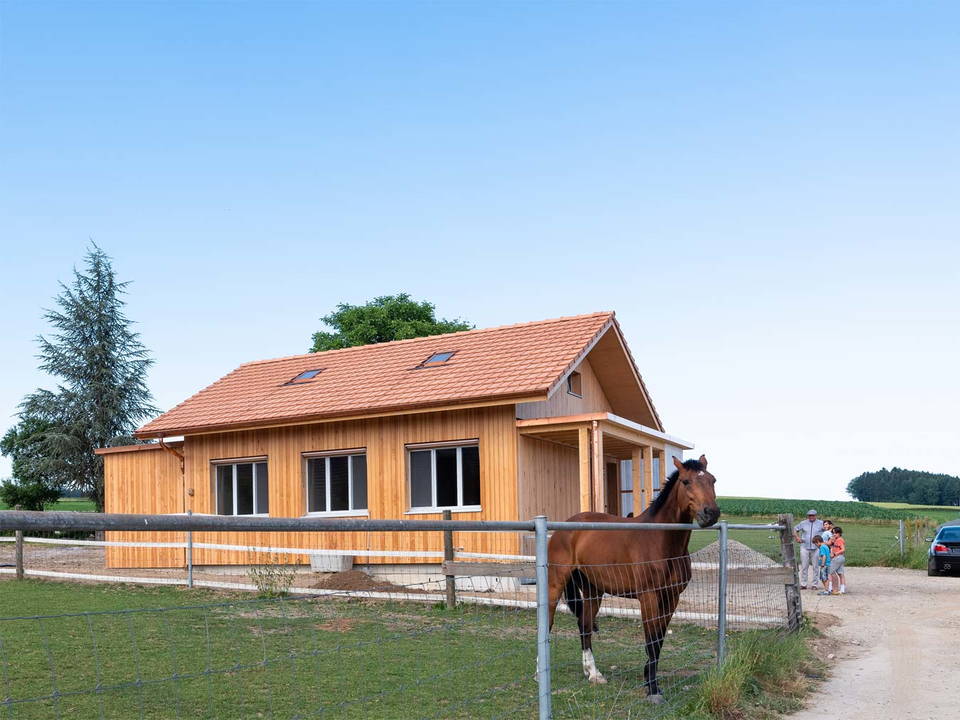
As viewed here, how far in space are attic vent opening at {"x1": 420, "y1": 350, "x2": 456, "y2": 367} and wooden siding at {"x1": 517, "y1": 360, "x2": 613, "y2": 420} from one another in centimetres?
271

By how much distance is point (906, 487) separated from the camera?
113 metres

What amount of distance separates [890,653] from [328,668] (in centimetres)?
709

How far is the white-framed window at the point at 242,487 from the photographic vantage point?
21.1 meters

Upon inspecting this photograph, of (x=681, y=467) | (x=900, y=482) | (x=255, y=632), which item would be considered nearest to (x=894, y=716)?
(x=681, y=467)

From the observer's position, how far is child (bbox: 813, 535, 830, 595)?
19275mm

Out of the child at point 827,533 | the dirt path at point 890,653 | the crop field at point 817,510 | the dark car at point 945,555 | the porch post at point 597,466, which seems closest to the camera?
the dirt path at point 890,653

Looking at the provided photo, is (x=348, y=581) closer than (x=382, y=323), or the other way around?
(x=348, y=581)

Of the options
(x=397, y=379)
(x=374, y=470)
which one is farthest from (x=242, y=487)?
(x=397, y=379)

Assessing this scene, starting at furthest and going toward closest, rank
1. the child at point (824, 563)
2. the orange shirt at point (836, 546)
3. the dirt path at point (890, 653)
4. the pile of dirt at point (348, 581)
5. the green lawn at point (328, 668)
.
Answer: the child at point (824, 563) < the orange shirt at point (836, 546) < the pile of dirt at point (348, 581) < the dirt path at point (890, 653) < the green lawn at point (328, 668)

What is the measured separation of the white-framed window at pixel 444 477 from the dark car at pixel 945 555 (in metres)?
13.5

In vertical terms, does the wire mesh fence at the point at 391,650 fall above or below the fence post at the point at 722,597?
below

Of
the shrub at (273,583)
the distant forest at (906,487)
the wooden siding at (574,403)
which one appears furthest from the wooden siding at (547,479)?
the distant forest at (906,487)

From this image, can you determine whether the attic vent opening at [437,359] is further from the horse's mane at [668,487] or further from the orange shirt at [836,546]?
the horse's mane at [668,487]

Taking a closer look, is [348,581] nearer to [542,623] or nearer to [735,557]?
[735,557]
